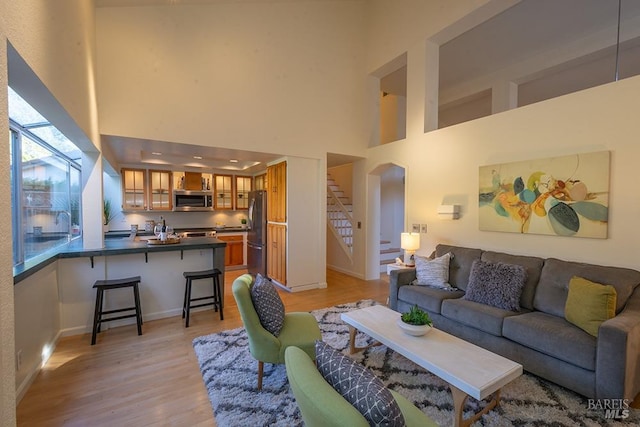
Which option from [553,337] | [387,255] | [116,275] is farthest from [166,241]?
[387,255]

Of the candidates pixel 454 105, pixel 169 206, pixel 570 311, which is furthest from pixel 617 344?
pixel 169 206

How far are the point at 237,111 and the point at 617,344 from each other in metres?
4.91

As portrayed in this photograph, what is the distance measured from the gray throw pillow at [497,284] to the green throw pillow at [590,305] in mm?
441

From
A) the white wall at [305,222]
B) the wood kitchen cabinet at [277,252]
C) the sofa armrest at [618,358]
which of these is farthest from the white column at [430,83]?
the sofa armrest at [618,358]

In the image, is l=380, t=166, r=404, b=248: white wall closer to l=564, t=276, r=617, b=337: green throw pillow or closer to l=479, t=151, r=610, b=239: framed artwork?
l=479, t=151, r=610, b=239: framed artwork

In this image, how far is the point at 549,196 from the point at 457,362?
2317mm

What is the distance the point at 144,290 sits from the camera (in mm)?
3703

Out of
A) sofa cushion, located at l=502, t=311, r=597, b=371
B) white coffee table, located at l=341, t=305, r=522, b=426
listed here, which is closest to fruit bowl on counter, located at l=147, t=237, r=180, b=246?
white coffee table, located at l=341, t=305, r=522, b=426

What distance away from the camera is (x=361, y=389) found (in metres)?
1.08

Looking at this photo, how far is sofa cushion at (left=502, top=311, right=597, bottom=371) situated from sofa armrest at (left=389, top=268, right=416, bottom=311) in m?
1.33

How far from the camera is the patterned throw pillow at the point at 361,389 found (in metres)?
1.01

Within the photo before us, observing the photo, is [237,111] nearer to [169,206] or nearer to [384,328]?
[169,206]

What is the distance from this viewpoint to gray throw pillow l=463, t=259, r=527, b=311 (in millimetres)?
2883

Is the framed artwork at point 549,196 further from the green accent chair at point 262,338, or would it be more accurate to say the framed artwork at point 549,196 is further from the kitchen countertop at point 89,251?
the kitchen countertop at point 89,251
